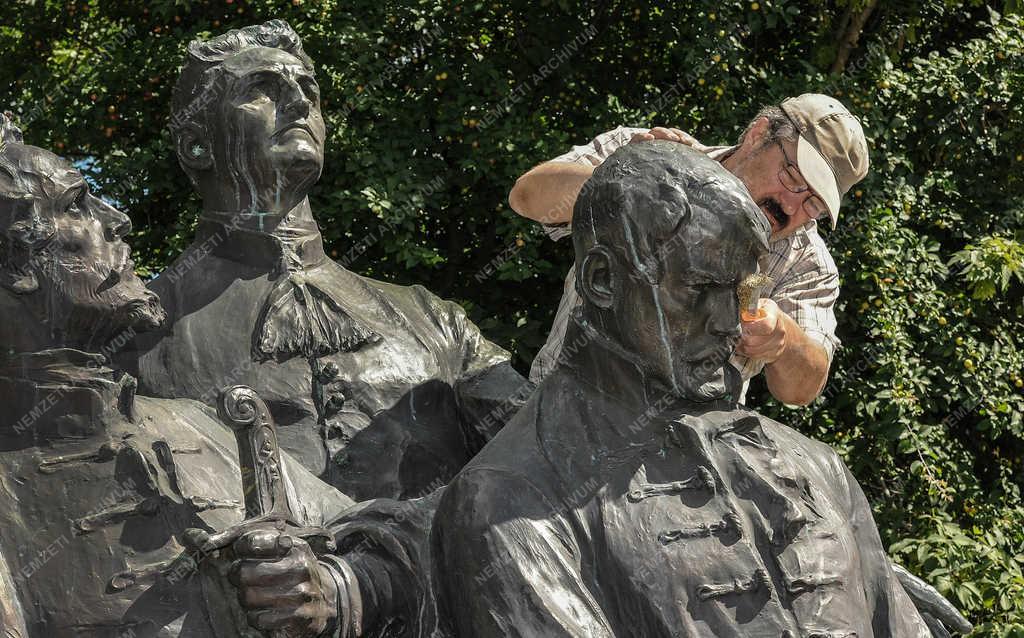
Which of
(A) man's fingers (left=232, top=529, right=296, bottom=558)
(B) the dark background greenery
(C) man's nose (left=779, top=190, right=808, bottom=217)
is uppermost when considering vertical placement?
(C) man's nose (left=779, top=190, right=808, bottom=217)

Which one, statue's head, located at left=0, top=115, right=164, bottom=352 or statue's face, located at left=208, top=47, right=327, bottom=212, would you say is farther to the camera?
statue's face, located at left=208, top=47, right=327, bottom=212

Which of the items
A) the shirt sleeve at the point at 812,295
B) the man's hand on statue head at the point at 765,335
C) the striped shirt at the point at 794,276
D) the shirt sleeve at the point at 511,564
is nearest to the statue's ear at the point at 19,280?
the shirt sleeve at the point at 511,564

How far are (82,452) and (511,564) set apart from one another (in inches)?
45.9

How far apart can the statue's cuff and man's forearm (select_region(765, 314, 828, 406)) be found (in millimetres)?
1514

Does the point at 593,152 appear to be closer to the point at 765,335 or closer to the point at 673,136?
the point at 673,136

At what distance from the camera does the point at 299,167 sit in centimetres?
586

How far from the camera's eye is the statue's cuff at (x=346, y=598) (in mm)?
4414

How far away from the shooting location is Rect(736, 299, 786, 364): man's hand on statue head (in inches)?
201

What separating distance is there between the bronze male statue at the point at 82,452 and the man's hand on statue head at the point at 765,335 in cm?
122

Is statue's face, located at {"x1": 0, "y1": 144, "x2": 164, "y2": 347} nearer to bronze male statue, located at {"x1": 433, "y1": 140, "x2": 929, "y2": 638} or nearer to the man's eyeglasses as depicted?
bronze male statue, located at {"x1": 433, "y1": 140, "x2": 929, "y2": 638}

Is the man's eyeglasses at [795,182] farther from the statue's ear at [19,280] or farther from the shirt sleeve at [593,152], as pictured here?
the statue's ear at [19,280]

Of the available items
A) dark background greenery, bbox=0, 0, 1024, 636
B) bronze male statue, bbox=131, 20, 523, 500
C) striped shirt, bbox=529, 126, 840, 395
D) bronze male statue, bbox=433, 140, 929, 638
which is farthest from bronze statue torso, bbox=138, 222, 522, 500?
dark background greenery, bbox=0, 0, 1024, 636

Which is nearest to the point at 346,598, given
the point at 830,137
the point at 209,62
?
the point at 209,62

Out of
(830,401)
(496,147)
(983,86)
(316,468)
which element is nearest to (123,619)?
(316,468)
